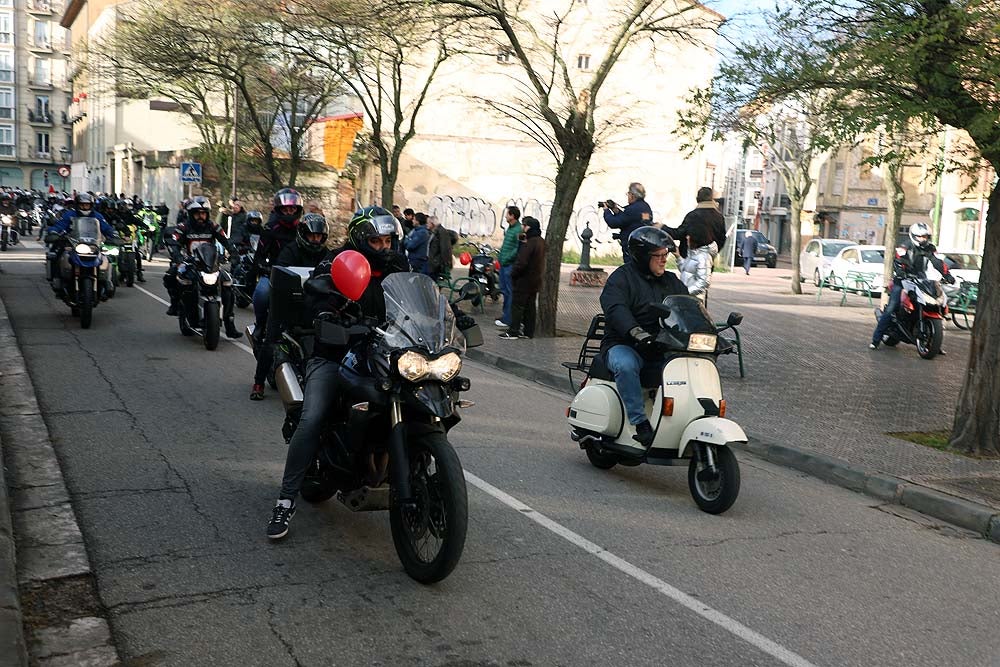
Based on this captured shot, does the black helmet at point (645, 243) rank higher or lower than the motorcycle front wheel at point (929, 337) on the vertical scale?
higher

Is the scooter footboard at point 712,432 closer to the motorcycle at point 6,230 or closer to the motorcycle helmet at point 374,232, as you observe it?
the motorcycle helmet at point 374,232

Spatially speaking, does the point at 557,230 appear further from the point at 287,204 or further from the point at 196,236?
the point at 287,204

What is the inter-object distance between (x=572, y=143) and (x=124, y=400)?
26.7ft

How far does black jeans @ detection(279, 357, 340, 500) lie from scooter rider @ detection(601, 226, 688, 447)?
2.30m

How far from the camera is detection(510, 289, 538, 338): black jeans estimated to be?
15.6 m

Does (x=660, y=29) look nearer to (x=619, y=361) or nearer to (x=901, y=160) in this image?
(x=901, y=160)

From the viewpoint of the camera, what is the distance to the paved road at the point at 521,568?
431 cm

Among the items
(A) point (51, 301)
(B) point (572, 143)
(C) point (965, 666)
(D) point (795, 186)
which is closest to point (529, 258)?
(B) point (572, 143)

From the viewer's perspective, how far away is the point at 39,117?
9488 centimetres

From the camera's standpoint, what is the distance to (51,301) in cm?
1716

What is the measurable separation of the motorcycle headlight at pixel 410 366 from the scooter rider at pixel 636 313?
245 cm

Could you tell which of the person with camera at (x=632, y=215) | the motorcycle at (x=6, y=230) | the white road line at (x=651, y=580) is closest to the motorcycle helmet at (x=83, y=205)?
the person with camera at (x=632, y=215)

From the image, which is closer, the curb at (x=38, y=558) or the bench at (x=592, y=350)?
the curb at (x=38, y=558)

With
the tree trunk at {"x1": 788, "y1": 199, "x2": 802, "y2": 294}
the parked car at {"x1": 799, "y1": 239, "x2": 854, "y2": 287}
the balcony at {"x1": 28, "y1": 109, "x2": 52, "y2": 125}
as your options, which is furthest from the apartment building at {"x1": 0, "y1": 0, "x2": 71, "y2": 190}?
the tree trunk at {"x1": 788, "y1": 199, "x2": 802, "y2": 294}
